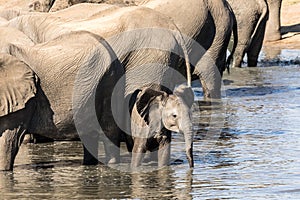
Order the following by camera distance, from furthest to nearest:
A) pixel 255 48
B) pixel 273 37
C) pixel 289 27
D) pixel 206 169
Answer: pixel 289 27
pixel 273 37
pixel 255 48
pixel 206 169

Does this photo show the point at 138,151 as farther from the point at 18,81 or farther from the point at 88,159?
the point at 18,81

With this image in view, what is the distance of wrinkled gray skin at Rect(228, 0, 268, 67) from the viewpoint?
1584 centimetres

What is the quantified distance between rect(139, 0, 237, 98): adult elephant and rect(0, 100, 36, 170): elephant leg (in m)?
3.36

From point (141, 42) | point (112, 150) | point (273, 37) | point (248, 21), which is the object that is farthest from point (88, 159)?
point (273, 37)

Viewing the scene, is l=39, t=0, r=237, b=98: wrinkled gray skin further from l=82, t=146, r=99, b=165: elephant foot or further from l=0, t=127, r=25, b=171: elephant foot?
l=0, t=127, r=25, b=171: elephant foot

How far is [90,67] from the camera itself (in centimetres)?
861

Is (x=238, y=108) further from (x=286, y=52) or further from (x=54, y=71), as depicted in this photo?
(x=286, y=52)

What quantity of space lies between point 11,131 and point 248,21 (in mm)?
7984

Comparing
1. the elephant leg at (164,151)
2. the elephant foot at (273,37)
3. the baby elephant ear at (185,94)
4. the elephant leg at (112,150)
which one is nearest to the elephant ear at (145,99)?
the baby elephant ear at (185,94)

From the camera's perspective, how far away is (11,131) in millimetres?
8430

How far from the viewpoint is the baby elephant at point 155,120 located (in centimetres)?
851

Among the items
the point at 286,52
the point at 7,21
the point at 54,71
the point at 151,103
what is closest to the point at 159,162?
the point at 151,103

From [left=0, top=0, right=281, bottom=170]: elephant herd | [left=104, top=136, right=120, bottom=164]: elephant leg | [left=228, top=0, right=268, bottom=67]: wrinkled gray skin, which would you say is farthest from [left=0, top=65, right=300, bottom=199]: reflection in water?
[left=228, top=0, right=268, bottom=67]: wrinkled gray skin

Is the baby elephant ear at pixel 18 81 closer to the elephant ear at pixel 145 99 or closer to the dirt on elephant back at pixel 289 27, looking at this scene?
the elephant ear at pixel 145 99
